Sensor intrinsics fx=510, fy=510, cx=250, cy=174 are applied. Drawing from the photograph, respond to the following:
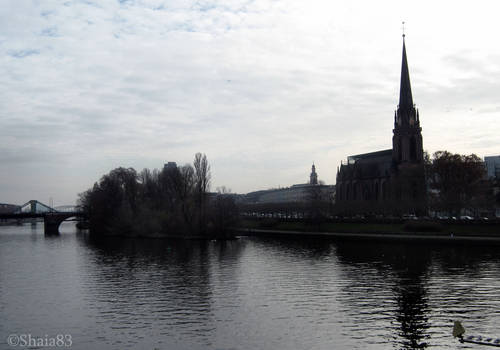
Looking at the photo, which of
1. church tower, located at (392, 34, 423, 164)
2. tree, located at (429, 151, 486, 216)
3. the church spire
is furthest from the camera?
church tower, located at (392, 34, 423, 164)

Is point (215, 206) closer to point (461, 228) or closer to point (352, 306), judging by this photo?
point (461, 228)

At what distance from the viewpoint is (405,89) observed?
378 ft

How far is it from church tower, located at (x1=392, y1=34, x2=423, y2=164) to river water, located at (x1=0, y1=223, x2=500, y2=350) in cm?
6372

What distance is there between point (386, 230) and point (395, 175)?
40.6 metres

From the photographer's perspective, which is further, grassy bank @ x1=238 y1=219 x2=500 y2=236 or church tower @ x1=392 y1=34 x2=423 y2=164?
church tower @ x1=392 y1=34 x2=423 y2=164

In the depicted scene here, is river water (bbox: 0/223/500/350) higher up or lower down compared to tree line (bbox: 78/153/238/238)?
lower down

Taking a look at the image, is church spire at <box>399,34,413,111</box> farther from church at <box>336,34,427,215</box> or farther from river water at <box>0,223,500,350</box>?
river water at <box>0,223,500,350</box>

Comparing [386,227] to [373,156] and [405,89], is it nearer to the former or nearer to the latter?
[405,89]

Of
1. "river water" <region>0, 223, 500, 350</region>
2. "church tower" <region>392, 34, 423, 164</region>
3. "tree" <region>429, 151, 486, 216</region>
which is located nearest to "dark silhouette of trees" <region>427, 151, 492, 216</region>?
"tree" <region>429, 151, 486, 216</region>

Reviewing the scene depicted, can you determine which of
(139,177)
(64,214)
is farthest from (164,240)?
(64,214)

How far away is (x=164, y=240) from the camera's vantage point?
80.1m

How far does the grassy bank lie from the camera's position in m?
68.0

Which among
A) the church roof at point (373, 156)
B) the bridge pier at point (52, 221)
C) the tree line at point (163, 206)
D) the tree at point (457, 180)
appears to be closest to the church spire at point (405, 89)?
the church roof at point (373, 156)

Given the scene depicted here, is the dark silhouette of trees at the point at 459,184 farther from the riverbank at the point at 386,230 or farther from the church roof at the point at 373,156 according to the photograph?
the church roof at the point at 373,156
